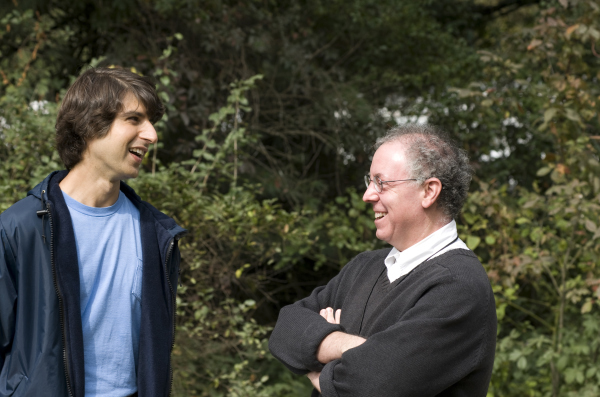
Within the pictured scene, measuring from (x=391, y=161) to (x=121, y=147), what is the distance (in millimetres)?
939

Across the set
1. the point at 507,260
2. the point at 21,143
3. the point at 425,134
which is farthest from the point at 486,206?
the point at 21,143

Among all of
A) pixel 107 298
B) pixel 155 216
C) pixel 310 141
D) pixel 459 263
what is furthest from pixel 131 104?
pixel 310 141

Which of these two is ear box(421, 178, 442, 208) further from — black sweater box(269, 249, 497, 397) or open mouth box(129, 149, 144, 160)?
open mouth box(129, 149, 144, 160)

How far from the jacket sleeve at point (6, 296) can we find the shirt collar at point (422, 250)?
1.20 meters

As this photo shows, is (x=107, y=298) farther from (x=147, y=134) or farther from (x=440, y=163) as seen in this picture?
(x=440, y=163)

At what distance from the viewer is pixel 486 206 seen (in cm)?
432

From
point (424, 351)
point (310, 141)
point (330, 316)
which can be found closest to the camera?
point (424, 351)

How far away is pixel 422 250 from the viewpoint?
190 cm

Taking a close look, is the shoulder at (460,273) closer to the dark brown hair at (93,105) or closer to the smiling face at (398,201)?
the smiling face at (398,201)

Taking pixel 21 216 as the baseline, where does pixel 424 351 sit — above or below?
below

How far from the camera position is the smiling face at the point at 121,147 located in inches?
82.8

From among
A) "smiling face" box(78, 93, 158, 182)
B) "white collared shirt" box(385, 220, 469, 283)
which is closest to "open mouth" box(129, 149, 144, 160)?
"smiling face" box(78, 93, 158, 182)

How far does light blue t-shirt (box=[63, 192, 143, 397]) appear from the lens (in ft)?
6.60

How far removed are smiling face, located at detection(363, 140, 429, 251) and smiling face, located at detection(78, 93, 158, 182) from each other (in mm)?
829
